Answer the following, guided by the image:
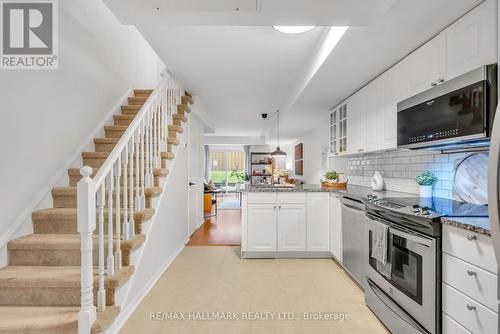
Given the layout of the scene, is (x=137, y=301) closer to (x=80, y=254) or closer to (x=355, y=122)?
(x=80, y=254)

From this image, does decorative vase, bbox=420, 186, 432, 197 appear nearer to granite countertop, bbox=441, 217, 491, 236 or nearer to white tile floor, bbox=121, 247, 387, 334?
granite countertop, bbox=441, 217, 491, 236

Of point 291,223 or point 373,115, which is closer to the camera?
point 373,115

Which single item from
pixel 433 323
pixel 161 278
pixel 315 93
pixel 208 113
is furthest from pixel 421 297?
pixel 208 113

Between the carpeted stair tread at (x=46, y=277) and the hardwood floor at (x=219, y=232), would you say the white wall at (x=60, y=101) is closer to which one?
the carpeted stair tread at (x=46, y=277)

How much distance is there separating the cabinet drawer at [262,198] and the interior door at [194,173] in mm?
1363

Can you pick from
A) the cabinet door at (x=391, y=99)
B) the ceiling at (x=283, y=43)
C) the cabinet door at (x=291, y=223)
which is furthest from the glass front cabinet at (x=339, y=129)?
the cabinet door at (x=291, y=223)

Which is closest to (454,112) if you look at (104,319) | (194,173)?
(104,319)

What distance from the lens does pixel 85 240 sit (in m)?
1.57

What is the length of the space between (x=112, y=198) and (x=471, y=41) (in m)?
2.96

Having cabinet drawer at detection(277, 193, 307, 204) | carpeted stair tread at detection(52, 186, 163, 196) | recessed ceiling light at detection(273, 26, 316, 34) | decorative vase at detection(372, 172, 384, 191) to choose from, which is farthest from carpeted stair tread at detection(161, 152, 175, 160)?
decorative vase at detection(372, 172, 384, 191)

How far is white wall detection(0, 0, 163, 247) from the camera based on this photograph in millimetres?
2078

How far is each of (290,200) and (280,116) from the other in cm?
282

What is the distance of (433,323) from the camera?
1.48 meters

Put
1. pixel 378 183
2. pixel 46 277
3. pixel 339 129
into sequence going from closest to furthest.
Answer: pixel 46 277
pixel 378 183
pixel 339 129
